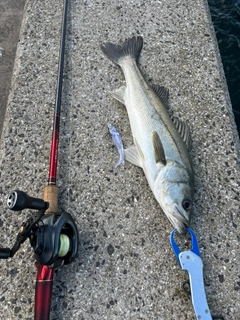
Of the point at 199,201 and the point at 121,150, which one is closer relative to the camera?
the point at 199,201

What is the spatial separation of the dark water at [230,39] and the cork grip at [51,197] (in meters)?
2.93

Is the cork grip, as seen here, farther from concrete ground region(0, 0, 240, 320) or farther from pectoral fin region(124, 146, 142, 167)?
pectoral fin region(124, 146, 142, 167)

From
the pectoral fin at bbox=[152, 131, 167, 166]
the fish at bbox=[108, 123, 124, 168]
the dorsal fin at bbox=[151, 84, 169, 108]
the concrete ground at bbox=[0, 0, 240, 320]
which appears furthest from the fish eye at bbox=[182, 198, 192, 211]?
the dorsal fin at bbox=[151, 84, 169, 108]

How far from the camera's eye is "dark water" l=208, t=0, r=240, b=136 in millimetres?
4566

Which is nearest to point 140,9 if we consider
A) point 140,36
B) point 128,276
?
point 140,36

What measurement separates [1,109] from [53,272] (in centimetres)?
229

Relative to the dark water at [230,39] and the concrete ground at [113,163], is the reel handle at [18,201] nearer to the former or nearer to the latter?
the concrete ground at [113,163]

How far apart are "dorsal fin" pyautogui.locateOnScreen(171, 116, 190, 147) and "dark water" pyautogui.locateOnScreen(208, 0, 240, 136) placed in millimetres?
1697

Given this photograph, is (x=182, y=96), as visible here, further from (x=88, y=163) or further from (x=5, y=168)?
(x=5, y=168)

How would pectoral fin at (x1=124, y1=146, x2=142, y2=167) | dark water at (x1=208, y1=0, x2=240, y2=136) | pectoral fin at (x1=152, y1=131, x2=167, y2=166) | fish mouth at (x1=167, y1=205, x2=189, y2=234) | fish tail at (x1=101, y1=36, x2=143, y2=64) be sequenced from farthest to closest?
dark water at (x1=208, y1=0, x2=240, y2=136) → fish tail at (x1=101, y1=36, x2=143, y2=64) → pectoral fin at (x1=124, y1=146, x2=142, y2=167) → pectoral fin at (x1=152, y1=131, x2=167, y2=166) → fish mouth at (x1=167, y1=205, x2=189, y2=234)

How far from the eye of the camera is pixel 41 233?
6.57 ft

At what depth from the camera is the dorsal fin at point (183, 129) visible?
2.87 metres

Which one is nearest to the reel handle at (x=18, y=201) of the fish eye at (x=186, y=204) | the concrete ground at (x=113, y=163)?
the concrete ground at (x=113, y=163)

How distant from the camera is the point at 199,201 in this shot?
266 centimetres
